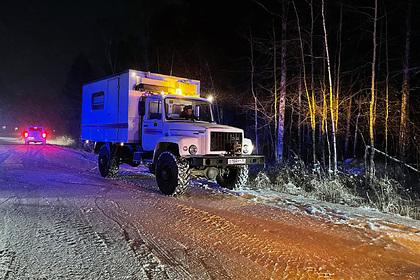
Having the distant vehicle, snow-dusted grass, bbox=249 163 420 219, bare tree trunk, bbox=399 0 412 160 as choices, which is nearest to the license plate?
snow-dusted grass, bbox=249 163 420 219

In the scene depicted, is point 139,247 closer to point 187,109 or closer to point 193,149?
point 193,149

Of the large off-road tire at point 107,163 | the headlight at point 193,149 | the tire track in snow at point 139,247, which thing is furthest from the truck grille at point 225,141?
the large off-road tire at point 107,163

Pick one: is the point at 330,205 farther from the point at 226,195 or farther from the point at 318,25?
the point at 318,25

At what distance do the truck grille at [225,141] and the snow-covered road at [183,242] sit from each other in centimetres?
142

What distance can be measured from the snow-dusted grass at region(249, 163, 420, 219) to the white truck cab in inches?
61.8

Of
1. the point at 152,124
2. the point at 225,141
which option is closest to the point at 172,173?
the point at 225,141

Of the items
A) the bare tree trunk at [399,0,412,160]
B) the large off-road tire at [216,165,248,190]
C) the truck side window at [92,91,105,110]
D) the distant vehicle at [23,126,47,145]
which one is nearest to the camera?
the large off-road tire at [216,165,248,190]

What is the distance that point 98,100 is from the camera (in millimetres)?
12711

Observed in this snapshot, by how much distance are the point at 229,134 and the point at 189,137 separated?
3.69 ft

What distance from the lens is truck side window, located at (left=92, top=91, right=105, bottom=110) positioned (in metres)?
12.3

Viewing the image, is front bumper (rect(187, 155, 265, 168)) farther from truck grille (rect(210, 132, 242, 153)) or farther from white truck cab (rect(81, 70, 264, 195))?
truck grille (rect(210, 132, 242, 153))

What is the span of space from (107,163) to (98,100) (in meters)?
2.43

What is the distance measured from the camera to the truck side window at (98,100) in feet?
40.5

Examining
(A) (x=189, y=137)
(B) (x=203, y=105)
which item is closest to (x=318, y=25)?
(B) (x=203, y=105)
